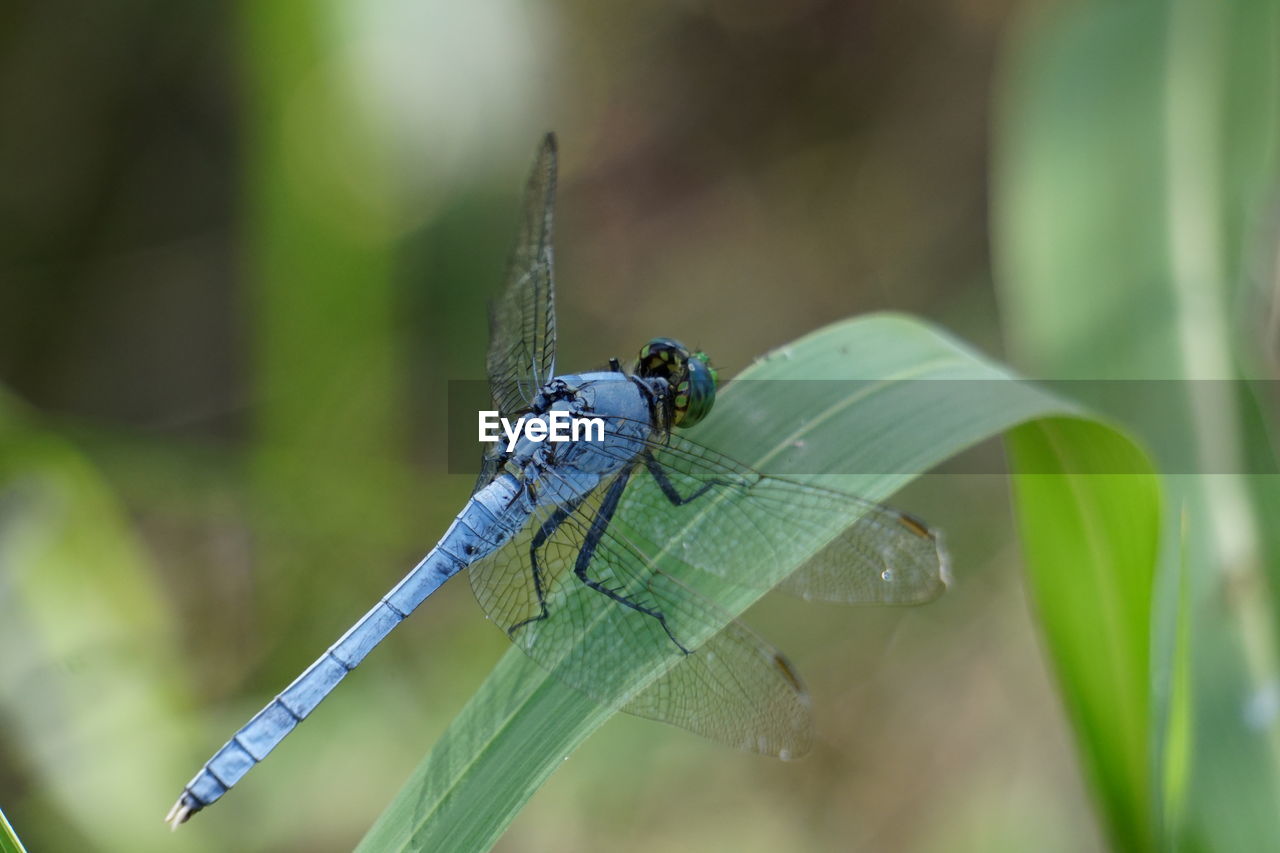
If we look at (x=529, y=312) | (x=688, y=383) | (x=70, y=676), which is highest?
(x=529, y=312)

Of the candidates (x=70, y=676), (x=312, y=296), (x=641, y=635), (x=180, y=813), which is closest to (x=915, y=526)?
(x=641, y=635)

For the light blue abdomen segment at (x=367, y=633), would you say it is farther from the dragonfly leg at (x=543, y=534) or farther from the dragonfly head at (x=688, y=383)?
the dragonfly head at (x=688, y=383)

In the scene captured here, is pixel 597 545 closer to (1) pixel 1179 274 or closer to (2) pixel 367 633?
(2) pixel 367 633

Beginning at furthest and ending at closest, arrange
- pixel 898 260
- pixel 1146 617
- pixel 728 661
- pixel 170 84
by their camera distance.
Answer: pixel 898 260, pixel 170 84, pixel 728 661, pixel 1146 617

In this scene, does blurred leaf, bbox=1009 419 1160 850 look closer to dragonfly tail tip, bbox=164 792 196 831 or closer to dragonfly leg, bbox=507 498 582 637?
dragonfly leg, bbox=507 498 582 637

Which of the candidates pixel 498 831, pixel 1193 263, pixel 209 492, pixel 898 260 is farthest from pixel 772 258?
pixel 498 831

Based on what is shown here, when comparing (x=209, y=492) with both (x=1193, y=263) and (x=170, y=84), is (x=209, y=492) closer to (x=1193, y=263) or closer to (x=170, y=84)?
(x=170, y=84)
